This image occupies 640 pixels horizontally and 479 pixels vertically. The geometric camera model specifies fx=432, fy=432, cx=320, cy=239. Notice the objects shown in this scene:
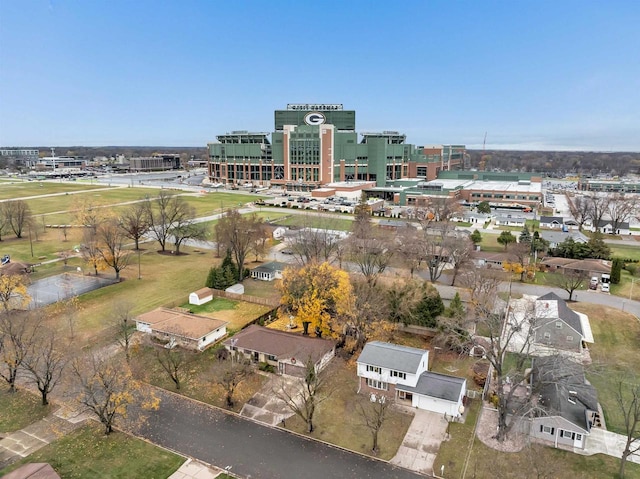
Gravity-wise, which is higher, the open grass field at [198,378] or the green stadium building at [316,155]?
the green stadium building at [316,155]

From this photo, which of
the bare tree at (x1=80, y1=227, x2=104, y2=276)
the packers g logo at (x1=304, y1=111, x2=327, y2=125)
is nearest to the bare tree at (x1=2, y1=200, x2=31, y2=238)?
the bare tree at (x1=80, y1=227, x2=104, y2=276)

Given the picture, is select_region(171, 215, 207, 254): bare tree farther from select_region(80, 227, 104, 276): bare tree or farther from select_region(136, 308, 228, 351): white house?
select_region(136, 308, 228, 351): white house

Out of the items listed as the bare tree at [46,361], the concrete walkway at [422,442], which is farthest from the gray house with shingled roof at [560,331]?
the bare tree at [46,361]

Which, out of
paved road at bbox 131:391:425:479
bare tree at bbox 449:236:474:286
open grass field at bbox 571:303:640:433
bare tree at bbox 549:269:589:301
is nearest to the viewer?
paved road at bbox 131:391:425:479

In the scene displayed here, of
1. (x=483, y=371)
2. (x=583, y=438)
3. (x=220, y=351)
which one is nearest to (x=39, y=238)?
(x=220, y=351)

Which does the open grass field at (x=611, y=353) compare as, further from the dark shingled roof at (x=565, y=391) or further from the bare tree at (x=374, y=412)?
the bare tree at (x=374, y=412)
